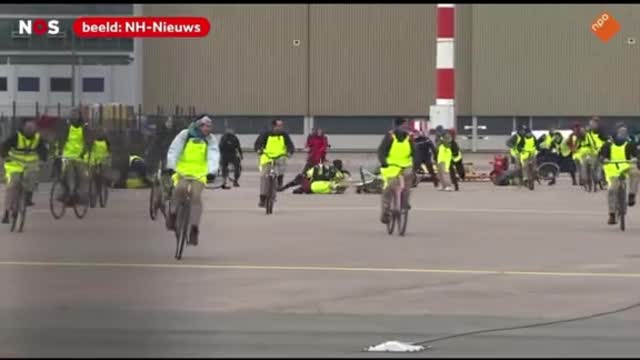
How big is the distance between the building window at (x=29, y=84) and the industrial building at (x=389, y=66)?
18.8ft

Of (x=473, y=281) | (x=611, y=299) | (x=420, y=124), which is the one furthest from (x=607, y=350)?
(x=420, y=124)

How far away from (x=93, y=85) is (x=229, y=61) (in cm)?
590

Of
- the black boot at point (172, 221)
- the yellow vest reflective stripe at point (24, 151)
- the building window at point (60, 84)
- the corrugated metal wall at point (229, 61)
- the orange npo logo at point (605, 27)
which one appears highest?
the orange npo logo at point (605, 27)

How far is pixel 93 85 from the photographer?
182ft

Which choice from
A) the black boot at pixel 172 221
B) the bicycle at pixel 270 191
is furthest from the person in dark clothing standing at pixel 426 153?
the black boot at pixel 172 221

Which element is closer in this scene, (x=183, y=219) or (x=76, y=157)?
(x=183, y=219)

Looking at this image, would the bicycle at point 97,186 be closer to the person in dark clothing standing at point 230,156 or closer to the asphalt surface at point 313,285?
the asphalt surface at point 313,285

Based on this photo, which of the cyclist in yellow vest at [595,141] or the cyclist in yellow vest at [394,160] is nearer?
the cyclist in yellow vest at [394,160]

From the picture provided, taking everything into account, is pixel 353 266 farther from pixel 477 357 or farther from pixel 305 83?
pixel 305 83

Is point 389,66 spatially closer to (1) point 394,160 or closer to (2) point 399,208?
(1) point 394,160

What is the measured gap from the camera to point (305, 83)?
190ft

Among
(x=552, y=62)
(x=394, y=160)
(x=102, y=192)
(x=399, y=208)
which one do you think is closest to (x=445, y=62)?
(x=552, y=62)

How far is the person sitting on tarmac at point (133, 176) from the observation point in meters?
29.8

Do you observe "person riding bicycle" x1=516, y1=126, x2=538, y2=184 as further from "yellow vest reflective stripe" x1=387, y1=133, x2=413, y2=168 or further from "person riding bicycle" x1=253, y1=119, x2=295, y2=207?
"yellow vest reflective stripe" x1=387, y1=133, x2=413, y2=168
